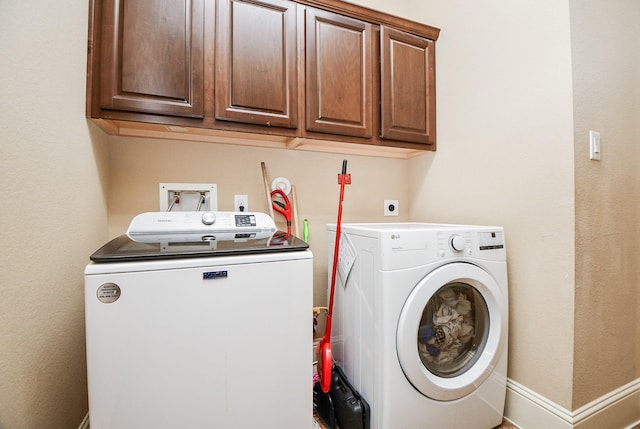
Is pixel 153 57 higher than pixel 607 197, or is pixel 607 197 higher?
pixel 153 57

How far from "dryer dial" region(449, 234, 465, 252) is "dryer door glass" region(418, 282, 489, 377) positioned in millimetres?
170

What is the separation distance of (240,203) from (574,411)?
71.1 inches

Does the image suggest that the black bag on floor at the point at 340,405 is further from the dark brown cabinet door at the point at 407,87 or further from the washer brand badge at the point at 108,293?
the dark brown cabinet door at the point at 407,87

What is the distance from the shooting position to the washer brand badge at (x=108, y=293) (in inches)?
30.0

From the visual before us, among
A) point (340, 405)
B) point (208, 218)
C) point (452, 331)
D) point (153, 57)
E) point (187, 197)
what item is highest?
point (153, 57)

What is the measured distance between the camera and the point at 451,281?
1126 mm

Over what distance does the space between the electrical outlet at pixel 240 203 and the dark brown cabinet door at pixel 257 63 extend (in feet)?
1.52


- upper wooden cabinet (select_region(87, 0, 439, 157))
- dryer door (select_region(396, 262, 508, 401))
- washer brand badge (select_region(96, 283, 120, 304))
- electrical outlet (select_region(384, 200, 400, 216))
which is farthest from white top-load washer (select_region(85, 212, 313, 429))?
electrical outlet (select_region(384, 200, 400, 216))

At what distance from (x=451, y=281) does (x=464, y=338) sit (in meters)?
0.35

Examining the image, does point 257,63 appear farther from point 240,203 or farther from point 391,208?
point 391,208

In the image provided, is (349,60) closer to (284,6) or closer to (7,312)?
(284,6)

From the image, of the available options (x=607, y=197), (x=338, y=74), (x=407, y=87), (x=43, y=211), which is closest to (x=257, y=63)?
(x=338, y=74)

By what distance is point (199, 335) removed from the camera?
0.85 m

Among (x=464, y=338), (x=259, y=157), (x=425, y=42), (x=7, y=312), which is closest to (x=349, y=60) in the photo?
(x=425, y=42)
